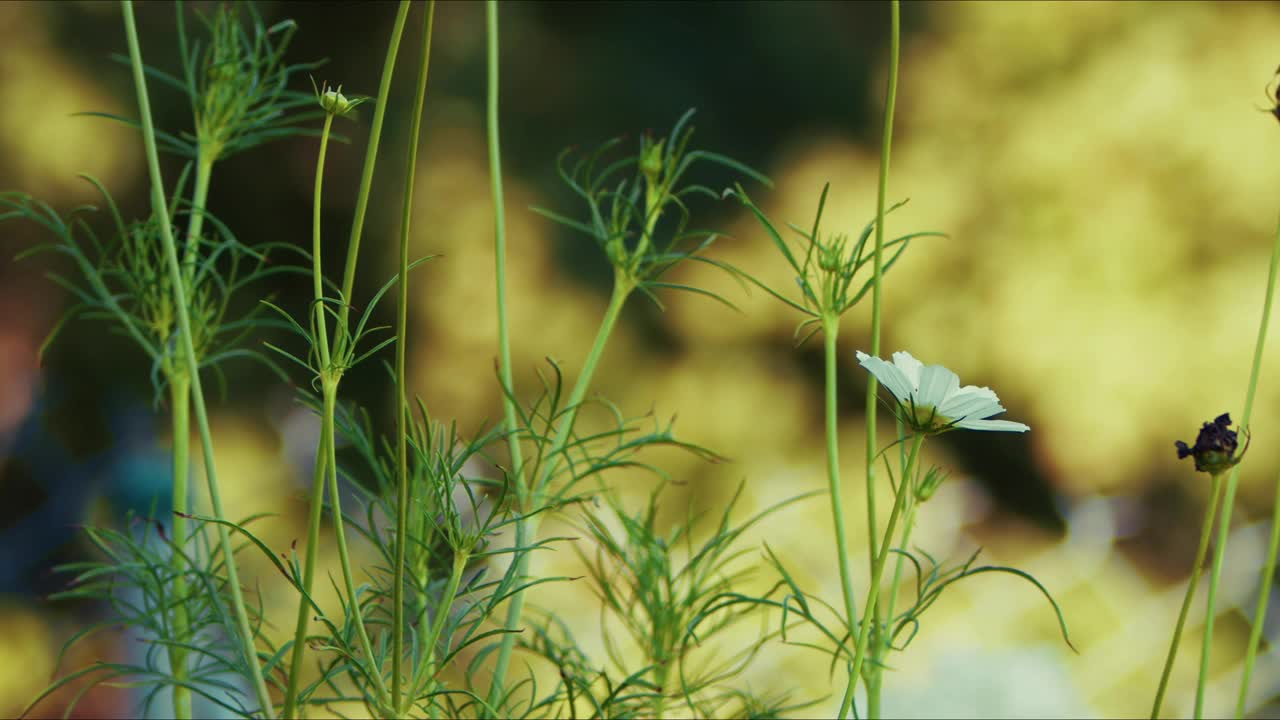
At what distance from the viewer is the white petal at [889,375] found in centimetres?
27

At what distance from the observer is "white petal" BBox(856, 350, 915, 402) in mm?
272

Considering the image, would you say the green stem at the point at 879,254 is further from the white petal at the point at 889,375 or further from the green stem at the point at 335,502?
the green stem at the point at 335,502

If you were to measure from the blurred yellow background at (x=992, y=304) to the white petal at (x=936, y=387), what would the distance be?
0.86 m

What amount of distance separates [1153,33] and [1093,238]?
0.23 meters

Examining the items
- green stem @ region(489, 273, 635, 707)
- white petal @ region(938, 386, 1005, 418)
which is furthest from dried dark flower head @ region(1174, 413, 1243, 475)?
green stem @ region(489, 273, 635, 707)

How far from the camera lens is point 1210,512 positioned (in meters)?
0.30

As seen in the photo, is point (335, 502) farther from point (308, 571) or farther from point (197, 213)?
point (197, 213)

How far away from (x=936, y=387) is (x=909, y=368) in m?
0.01

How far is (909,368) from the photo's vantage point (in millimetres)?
304

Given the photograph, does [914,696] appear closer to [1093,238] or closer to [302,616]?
[1093,238]

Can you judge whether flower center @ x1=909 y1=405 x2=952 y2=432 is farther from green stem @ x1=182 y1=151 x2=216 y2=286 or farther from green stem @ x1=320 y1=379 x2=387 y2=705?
green stem @ x1=182 y1=151 x2=216 y2=286

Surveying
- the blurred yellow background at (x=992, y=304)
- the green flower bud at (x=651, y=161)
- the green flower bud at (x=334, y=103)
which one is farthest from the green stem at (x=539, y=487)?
the blurred yellow background at (x=992, y=304)

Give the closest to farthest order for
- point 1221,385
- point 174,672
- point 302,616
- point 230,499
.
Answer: point 302,616 → point 174,672 → point 230,499 → point 1221,385

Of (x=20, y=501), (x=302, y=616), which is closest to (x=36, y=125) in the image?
(x=20, y=501)
